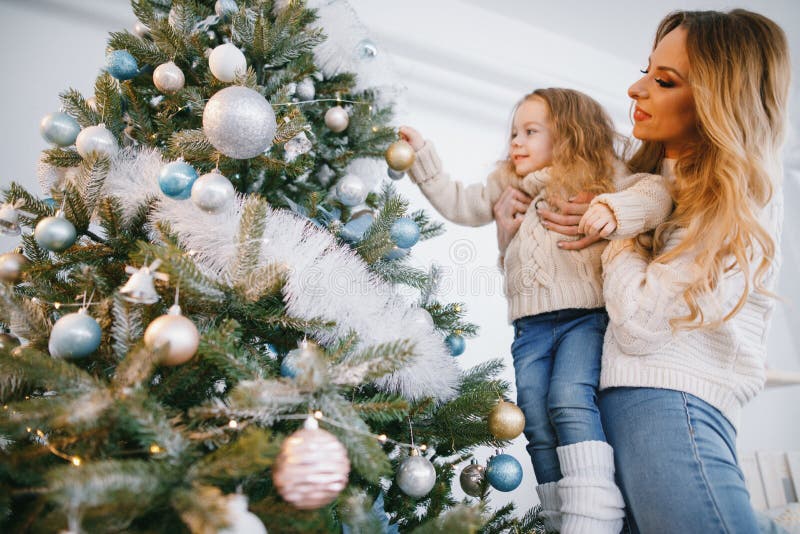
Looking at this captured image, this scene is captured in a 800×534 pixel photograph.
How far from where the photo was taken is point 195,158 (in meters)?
0.64

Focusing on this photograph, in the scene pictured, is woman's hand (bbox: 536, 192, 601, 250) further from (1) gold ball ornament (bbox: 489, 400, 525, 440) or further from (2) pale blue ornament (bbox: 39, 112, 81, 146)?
(2) pale blue ornament (bbox: 39, 112, 81, 146)

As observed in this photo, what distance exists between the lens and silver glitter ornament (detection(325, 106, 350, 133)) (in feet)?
2.62

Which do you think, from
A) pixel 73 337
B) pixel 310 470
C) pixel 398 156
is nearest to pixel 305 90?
pixel 398 156

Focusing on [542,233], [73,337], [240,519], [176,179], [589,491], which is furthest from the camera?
[542,233]

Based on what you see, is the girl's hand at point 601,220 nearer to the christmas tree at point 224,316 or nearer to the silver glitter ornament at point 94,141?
the christmas tree at point 224,316

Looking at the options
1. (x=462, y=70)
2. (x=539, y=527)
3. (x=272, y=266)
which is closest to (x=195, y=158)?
(x=272, y=266)

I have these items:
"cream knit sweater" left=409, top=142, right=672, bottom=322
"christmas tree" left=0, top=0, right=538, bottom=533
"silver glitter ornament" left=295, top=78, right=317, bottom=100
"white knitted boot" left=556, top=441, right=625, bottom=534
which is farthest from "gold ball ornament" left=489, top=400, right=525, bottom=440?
"silver glitter ornament" left=295, top=78, right=317, bottom=100

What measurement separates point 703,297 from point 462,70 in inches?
52.4

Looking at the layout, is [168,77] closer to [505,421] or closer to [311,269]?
[311,269]

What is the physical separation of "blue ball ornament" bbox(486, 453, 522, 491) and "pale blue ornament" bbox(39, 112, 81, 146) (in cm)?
74

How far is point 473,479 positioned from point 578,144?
0.64 meters

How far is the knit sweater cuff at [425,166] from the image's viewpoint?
0.97 meters

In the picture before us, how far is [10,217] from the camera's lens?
587 mm

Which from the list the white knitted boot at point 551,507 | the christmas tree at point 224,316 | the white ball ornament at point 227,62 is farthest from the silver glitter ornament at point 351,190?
the white knitted boot at point 551,507
